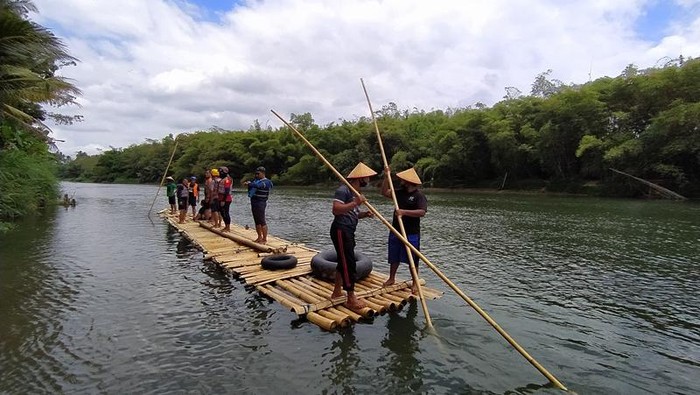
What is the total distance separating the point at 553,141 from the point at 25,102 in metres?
45.4

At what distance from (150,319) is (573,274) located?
10.2 meters

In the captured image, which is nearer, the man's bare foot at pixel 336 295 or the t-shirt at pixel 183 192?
the man's bare foot at pixel 336 295

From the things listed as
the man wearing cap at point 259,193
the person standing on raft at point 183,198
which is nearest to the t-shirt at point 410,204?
the man wearing cap at point 259,193

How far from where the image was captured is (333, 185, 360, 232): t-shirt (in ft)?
23.6

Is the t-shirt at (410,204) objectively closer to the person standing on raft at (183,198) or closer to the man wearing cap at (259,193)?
the man wearing cap at (259,193)

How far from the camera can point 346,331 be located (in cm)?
713

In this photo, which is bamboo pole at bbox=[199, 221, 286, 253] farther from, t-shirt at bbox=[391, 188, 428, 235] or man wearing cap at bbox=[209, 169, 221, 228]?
t-shirt at bbox=[391, 188, 428, 235]

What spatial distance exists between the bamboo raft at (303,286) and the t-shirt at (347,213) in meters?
1.46

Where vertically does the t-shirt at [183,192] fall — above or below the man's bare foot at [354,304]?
above

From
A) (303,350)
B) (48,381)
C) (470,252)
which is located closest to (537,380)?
(303,350)

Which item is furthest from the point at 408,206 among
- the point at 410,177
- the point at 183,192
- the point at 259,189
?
the point at 183,192

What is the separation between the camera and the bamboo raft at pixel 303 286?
24.4 ft

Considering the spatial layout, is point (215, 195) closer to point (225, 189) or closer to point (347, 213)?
point (225, 189)

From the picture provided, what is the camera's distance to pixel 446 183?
Answer: 58.6 meters
